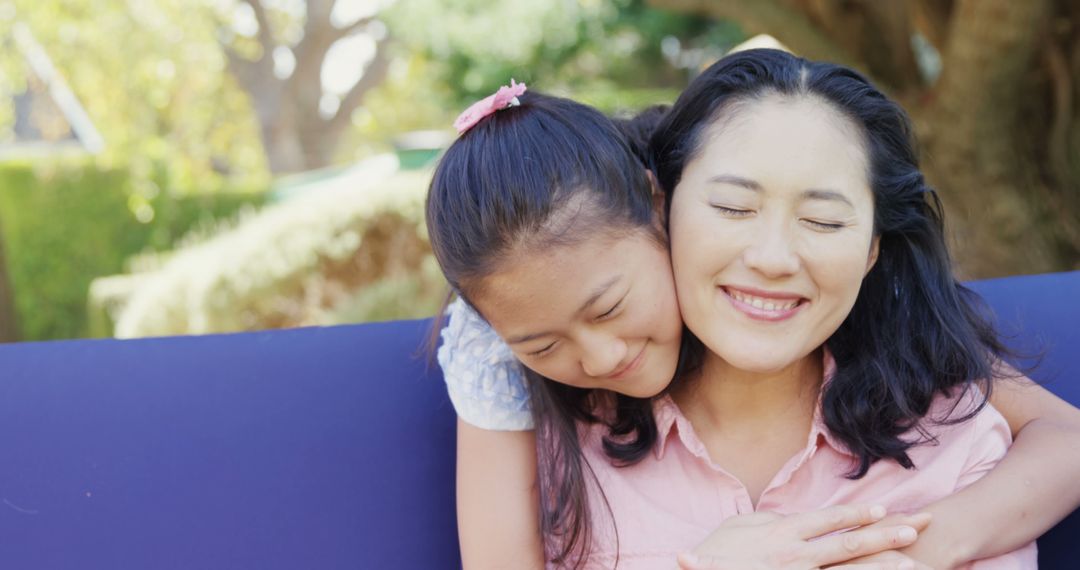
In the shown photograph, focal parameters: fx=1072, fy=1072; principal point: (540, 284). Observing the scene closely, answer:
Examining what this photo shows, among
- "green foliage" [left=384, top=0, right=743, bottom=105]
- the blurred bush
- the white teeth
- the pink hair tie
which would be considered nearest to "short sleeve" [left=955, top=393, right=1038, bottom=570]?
the white teeth

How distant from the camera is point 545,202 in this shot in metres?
1.70

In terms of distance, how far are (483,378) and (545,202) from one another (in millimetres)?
406

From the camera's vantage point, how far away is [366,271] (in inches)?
256

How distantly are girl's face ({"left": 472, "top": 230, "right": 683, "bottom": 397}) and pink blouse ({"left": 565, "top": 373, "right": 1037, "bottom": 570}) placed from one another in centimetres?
25

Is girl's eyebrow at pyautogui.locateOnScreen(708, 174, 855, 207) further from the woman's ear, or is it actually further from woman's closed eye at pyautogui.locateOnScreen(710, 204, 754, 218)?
the woman's ear

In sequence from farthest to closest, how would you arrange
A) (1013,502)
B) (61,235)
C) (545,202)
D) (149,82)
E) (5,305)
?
(149,82) → (61,235) → (5,305) → (1013,502) → (545,202)

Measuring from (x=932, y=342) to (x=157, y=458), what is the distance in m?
1.49

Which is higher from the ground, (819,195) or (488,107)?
(488,107)

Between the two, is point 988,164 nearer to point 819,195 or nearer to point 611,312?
point 819,195

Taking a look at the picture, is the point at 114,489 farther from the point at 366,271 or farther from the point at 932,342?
the point at 366,271

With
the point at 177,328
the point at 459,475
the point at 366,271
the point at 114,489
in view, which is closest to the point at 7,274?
the point at 177,328

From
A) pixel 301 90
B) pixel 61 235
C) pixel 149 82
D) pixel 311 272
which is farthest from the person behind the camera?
pixel 301 90

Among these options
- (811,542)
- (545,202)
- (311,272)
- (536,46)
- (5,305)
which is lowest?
(811,542)

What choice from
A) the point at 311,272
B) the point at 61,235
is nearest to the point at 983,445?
→ the point at 311,272
